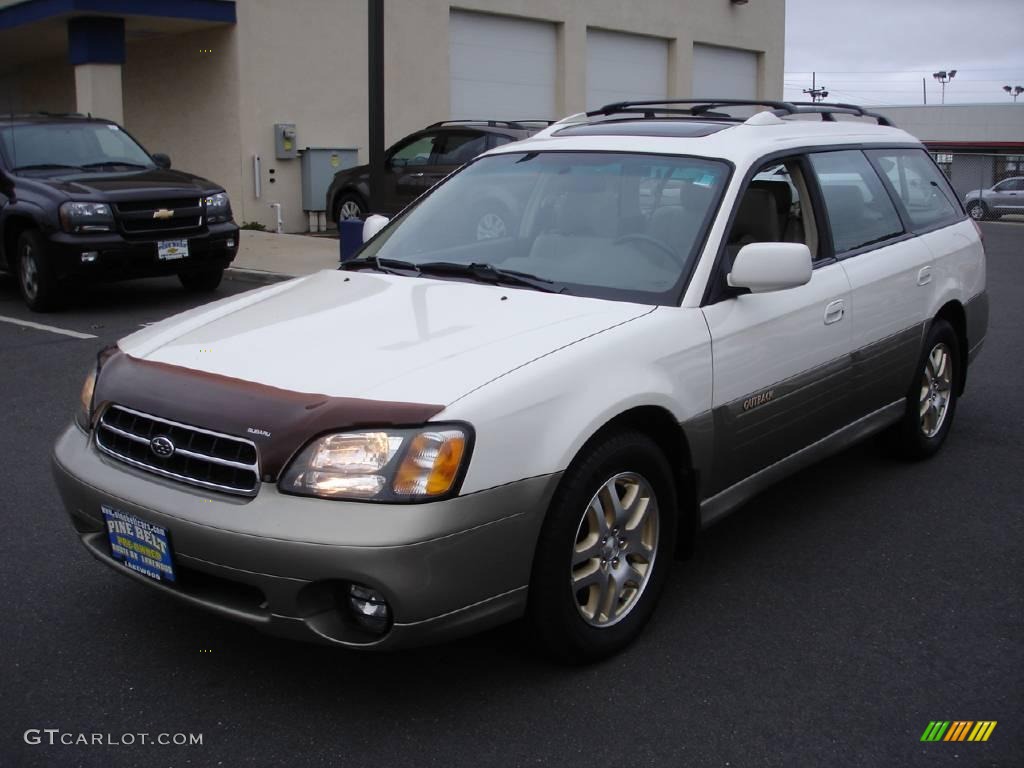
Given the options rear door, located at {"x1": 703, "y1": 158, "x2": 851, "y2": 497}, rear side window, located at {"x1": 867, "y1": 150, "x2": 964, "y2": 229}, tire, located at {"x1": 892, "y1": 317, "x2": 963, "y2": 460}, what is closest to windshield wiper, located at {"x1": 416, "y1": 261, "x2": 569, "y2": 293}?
rear door, located at {"x1": 703, "y1": 158, "x2": 851, "y2": 497}

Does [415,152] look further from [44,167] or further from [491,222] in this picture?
[491,222]

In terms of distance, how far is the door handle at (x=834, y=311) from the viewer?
4.53m

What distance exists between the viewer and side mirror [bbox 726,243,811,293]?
3.84m

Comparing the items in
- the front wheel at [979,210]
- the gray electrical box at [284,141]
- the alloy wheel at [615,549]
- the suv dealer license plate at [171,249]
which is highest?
the gray electrical box at [284,141]

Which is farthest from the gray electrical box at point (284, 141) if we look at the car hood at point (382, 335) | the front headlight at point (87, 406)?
the front headlight at point (87, 406)

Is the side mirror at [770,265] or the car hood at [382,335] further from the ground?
the side mirror at [770,265]

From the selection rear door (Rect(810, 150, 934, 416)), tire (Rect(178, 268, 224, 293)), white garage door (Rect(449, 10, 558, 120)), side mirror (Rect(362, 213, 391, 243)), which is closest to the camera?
rear door (Rect(810, 150, 934, 416))

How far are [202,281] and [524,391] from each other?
9.00m

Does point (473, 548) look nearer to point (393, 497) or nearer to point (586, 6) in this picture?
point (393, 497)

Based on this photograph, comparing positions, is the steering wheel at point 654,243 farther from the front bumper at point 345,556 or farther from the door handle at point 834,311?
the front bumper at point 345,556

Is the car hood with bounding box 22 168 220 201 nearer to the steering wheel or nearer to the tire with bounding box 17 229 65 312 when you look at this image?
the tire with bounding box 17 229 65 312

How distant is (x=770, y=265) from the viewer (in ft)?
12.6

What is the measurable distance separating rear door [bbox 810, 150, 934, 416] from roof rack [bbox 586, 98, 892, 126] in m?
0.40

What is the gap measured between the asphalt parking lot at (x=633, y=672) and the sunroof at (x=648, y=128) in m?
1.70
